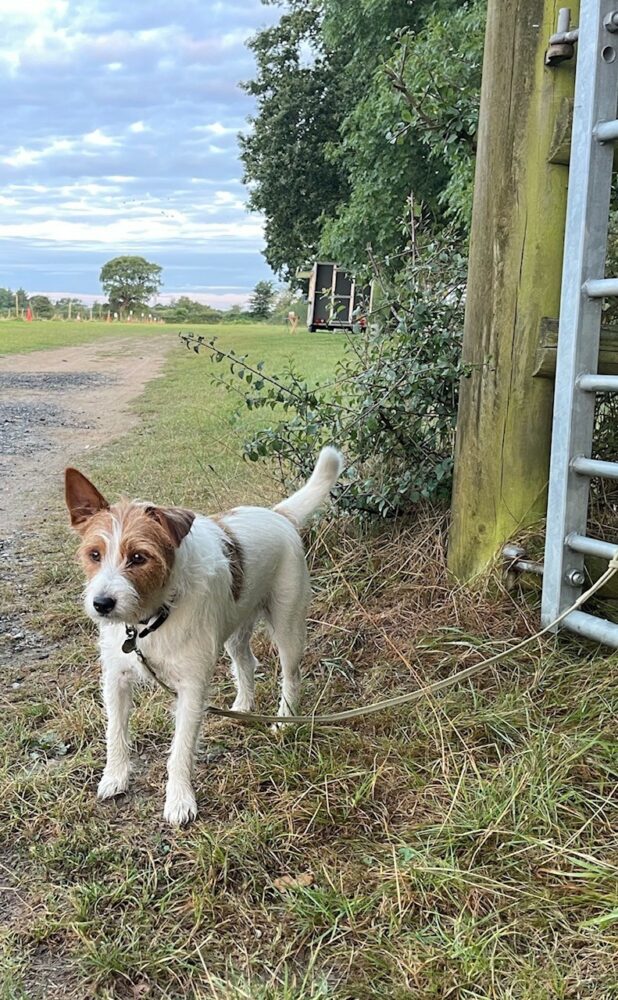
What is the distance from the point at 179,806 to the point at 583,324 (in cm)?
252

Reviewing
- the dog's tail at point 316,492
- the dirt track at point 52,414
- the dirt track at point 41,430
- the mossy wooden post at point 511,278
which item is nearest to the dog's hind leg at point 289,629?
the dog's tail at point 316,492

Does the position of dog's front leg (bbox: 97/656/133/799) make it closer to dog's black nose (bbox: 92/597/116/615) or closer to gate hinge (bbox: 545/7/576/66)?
dog's black nose (bbox: 92/597/116/615)

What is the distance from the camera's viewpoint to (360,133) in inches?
763

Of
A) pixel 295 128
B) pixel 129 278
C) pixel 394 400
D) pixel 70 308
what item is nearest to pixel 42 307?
pixel 70 308

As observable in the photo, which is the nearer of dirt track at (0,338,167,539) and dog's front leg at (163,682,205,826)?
dog's front leg at (163,682,205,826)

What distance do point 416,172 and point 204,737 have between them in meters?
18.7

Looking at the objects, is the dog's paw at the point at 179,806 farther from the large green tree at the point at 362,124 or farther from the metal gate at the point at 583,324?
the large green tree at the point at 362,124

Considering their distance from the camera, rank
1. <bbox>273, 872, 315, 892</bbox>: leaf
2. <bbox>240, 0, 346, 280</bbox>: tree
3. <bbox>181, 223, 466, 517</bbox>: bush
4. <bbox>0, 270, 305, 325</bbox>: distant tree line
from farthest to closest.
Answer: <bbox>0, 270, 305, 325</bbox>: distant tree line, <bbox>240, 0, 346, 280</bbox>: tree, <bbox>181, 223, 466, 517</bbox>: bush, <bbox>273, 872, 315, 892</bbox>: leaf

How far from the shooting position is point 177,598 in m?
2.95

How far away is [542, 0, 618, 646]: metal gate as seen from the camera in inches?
126

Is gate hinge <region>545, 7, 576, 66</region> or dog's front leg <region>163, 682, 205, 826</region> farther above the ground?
gate hinge <region>545, 7, 576, 66</region>

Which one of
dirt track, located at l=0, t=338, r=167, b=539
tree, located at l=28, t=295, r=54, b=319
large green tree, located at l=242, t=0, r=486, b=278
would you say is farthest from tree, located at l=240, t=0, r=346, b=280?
tree, located at l=28, t=295, r=54, b=319

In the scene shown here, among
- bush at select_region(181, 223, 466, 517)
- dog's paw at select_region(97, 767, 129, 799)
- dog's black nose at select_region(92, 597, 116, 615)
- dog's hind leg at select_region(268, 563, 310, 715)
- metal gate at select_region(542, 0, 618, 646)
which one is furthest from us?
bush at select_region(181, 223, 466, 517)

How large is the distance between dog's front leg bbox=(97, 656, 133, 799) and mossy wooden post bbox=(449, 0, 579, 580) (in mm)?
1916
